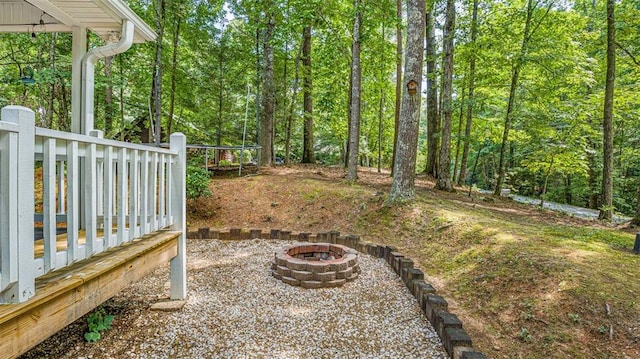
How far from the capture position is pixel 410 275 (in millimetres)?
3588

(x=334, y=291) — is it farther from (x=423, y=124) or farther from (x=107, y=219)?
(x=423, y=124)

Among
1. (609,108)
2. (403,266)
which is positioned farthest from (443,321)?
(609,108)

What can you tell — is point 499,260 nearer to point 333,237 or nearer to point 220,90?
point 333,237

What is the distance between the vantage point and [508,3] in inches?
352

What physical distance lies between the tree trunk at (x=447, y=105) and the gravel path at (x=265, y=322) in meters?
5.06

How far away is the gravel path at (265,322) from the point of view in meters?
2.41

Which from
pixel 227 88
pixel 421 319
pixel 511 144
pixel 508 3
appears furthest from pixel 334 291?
pixel 511 144

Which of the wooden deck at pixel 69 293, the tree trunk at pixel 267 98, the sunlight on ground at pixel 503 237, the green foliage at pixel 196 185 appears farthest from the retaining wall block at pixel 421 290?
the tree trunk at pixel 267 98

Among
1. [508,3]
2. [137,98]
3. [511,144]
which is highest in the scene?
[508,3]

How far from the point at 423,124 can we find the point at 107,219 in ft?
86.6

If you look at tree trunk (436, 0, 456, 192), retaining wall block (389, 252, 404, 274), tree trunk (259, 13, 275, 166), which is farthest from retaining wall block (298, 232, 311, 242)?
tree trunk (259, 13, 275, 166)

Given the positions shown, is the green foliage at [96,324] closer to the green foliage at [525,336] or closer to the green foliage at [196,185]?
the green foliage at [525,336]

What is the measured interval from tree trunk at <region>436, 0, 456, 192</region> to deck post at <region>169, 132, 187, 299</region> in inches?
267

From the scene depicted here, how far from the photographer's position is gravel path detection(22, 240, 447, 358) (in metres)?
2.41
